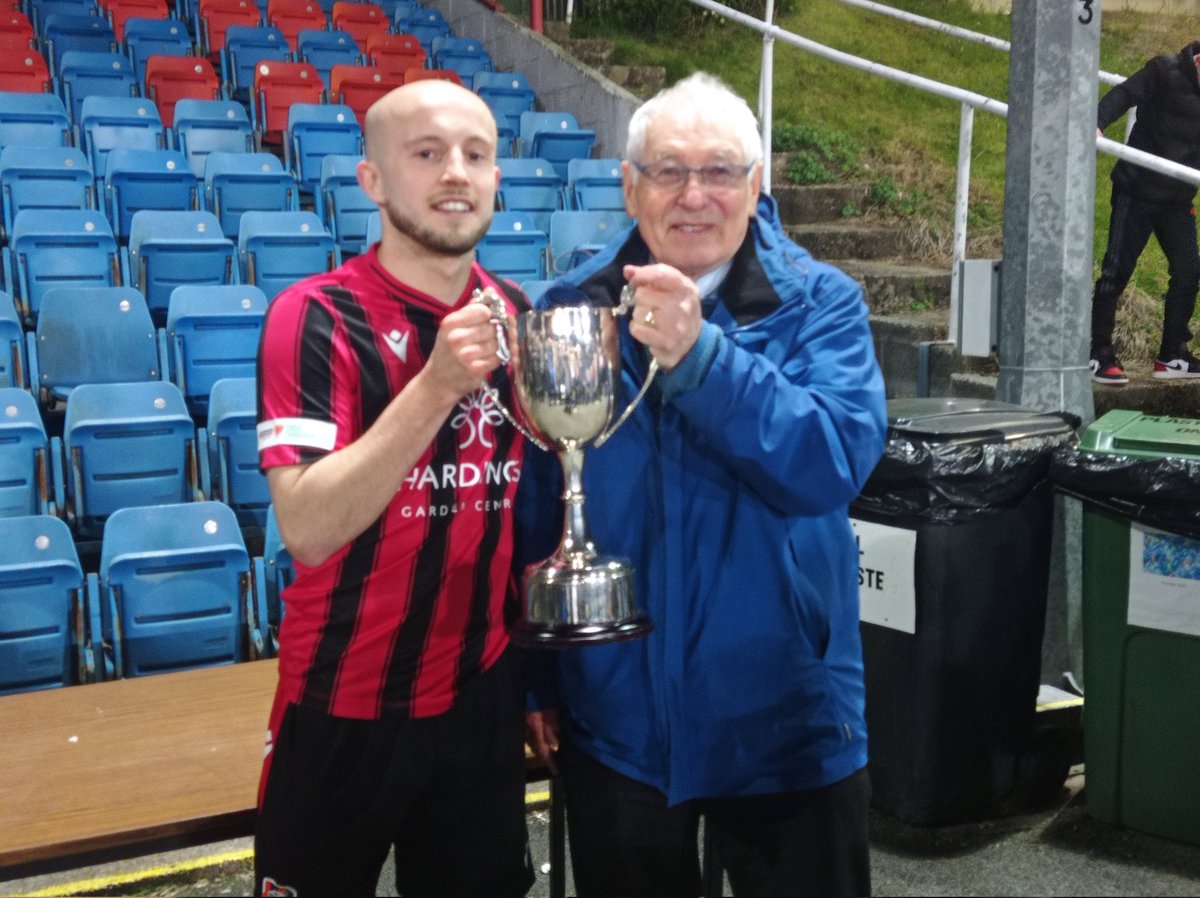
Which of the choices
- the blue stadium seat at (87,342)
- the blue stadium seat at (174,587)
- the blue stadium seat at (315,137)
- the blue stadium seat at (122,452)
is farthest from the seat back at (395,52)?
the blue stadium seat at (174,587)

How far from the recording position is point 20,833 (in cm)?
167

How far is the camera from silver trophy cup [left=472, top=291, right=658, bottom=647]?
1394 millimetres

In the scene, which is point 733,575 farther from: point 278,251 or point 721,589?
point 278,251

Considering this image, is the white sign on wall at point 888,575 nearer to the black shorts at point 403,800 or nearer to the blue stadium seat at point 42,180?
the black shorts at point 403,800

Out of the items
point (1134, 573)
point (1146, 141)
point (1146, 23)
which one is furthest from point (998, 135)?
point (1134, 573)

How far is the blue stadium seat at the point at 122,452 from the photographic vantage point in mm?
3912

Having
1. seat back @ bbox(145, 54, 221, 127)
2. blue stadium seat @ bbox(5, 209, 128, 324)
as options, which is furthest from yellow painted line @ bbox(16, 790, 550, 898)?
seat back @ bbox(145, 54, 221, 127)

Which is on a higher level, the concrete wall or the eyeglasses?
the concrete wall

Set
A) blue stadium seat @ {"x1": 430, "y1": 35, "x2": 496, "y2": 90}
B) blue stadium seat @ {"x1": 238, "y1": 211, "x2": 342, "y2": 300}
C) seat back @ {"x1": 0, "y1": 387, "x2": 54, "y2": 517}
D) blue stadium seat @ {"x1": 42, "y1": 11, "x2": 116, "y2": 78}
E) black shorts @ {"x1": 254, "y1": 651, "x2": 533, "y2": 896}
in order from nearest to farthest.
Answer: black shorts @ {"x1": 254, "y1": 651, "x2": 533, "y2": 896}, seat back @ {"x1": 0, "y1": 387, "x2": 54, "y2": 517}, blue stadium seat @ {"x1": 238, "y1": 211, "x2": 342, "y2": 300}, blue stadium seat @ {"x1": 42, "y1": 11, "x2": 116, "y2": 78}, blue stadium seat @ {"x1": 430, "y1": 35, "x2": 496, "y2": 90}

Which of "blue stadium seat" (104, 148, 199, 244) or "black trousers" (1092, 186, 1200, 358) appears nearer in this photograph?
"black trousers" (1092, 186, 1200, 358)

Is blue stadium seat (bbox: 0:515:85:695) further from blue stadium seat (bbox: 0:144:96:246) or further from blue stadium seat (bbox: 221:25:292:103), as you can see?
blue stadium seat (bbox: 221:25:292:103)

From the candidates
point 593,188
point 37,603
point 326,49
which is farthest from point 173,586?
point 326,49

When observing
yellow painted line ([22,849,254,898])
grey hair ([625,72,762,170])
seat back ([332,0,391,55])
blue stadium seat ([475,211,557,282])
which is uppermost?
seat back ([332,0,391,55])

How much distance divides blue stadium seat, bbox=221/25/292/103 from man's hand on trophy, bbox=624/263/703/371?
7.43 meters
